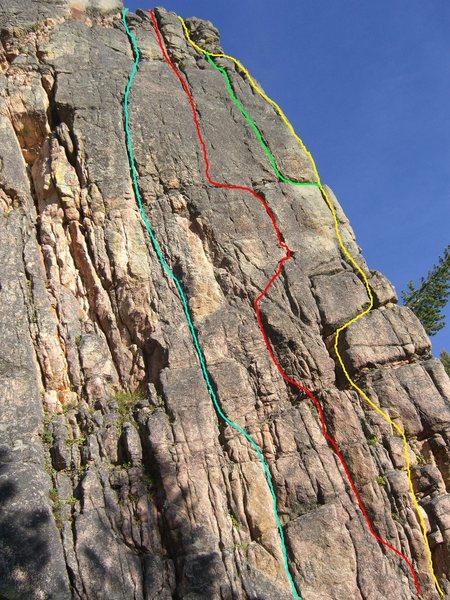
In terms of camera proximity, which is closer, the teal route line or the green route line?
the teal route line

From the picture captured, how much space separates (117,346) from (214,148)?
297 inches

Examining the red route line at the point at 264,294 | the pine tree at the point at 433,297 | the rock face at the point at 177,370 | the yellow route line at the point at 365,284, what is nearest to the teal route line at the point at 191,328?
the rock face at the point at 177,370

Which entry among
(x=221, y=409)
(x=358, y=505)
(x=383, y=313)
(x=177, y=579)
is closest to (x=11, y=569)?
(x=177, y=579)

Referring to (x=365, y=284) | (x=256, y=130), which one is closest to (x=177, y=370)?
(x=365, y=284)

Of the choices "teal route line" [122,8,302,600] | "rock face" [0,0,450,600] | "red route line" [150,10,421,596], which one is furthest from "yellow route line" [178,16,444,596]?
"teal route line" [122,8,302,600]

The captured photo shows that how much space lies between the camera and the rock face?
11.4 m

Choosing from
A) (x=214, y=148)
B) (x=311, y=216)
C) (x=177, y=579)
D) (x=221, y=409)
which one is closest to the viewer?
(x=177, y=579)

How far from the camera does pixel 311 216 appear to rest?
17.3 meters

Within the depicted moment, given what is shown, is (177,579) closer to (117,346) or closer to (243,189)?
(117,346)

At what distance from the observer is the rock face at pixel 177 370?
11.4 metres

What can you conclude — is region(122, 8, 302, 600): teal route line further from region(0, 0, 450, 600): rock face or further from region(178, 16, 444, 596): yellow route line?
region(178, 16, 444, 596): yellow route line

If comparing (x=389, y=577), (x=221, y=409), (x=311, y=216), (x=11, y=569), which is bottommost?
(x=389, y=577)

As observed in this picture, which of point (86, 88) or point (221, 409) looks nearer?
point (221, 409)

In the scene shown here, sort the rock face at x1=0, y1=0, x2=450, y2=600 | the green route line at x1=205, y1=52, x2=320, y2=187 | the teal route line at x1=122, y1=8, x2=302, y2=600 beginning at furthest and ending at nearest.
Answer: the green route line at x1=205, y1=52, x2=320, y2=187 < the teal route line at x1=122, y1=8, x2=302, y2=600 < the rock face at x1=0, y1=0, x2=450, y2=600
